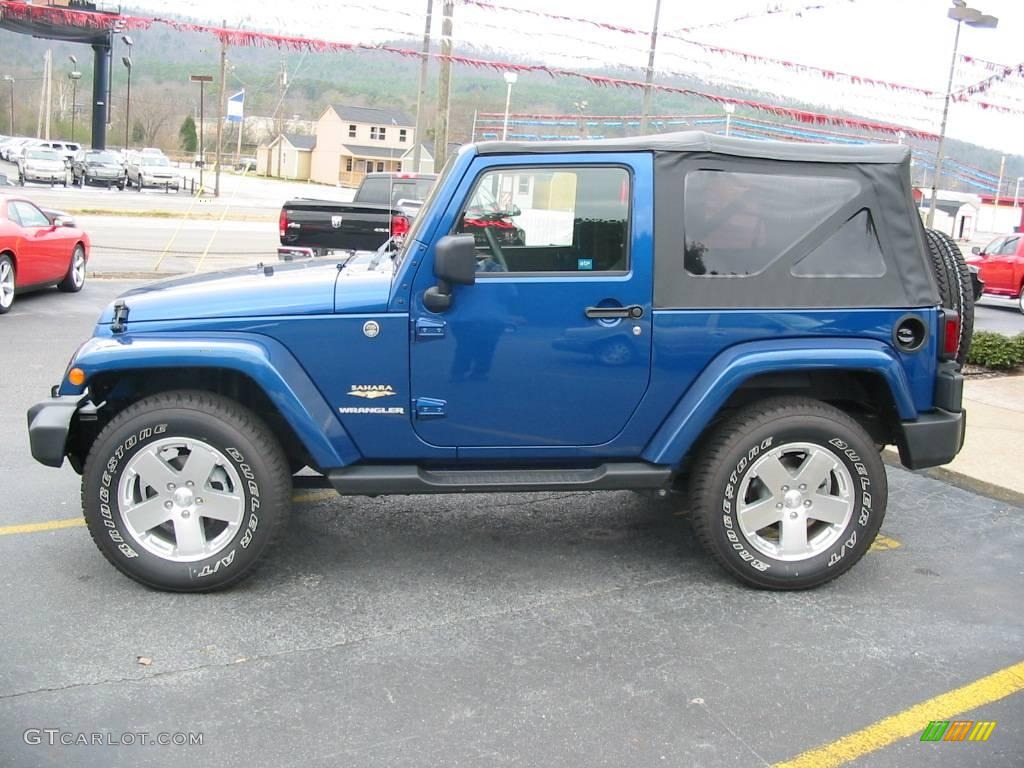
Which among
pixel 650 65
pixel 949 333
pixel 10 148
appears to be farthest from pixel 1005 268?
pixel 10 148

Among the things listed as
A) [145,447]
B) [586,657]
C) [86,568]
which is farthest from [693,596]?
[86,568]

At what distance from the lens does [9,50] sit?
3612 inches

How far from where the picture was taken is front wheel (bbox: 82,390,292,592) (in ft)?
13.4

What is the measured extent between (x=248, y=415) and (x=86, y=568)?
107cm

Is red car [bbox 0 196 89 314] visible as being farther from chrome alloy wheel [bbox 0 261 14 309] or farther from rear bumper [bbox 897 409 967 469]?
rear bumper [bbox 897 409 967 469]

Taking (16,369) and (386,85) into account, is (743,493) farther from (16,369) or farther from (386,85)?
(386,85)

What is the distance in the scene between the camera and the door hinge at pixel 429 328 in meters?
4.16

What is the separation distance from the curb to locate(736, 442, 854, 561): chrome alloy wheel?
72.0 inches

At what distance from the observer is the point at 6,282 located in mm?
11203

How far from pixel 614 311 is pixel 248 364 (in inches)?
61.6

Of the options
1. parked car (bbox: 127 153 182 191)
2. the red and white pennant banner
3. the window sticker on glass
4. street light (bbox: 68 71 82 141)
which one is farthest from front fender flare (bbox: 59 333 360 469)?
street light (bbox: 68 71 82 141)

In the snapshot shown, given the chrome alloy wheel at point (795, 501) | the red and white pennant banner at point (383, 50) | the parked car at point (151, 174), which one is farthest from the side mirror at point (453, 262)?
the parked car at point (151, 174)

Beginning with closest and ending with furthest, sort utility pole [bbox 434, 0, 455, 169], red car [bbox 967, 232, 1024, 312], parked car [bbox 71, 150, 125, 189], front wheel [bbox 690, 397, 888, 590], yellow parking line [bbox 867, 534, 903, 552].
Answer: front wheel [bbox 690, 397, 888, 590] < yellow parking line [bbox 867, 534, 903, 552] < red car [bbox 967, 232, 1024, 312] < utility pole [bbox 434, 0, 455, 169] < parked car [bbox 71, 150, 125, 189]

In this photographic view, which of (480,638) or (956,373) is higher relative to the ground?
(956,373)
